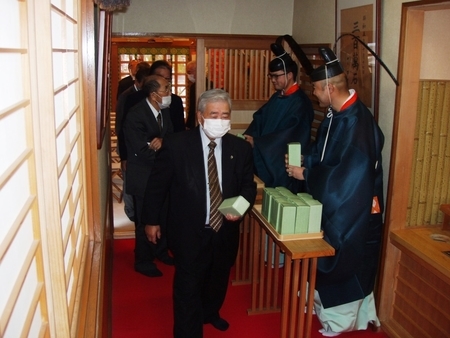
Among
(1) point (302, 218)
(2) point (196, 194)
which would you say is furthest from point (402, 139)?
(2) point (196, 194)

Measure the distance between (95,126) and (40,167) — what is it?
121 centimetres

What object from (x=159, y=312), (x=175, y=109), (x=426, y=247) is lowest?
(x=159, y=312)

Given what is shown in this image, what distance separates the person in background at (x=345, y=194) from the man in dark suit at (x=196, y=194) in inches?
21.2

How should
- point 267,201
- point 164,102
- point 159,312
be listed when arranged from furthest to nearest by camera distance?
point 164,102 < point 159,312 < point 267,201

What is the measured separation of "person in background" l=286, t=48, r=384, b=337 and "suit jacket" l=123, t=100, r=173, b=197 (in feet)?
4.15

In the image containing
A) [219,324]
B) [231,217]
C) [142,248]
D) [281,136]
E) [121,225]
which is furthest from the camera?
[121,225]

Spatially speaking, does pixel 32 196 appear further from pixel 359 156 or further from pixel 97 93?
pixel 359 156

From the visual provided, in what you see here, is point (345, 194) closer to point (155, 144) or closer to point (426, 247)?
point (426, 247)

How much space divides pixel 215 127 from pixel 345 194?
0.95 metres

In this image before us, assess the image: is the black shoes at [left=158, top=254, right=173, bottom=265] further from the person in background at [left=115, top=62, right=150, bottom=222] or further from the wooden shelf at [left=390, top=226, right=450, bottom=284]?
the wooden shelf at [left=390, top=226, right=450, bottom=284]

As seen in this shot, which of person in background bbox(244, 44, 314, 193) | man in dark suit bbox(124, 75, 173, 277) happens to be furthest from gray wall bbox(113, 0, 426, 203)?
man in dark suit bbox(124, 75, 173, 277)

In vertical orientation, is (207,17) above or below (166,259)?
above

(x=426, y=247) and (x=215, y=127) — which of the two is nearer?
(x=215, y=127)

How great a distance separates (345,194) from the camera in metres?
2.94
